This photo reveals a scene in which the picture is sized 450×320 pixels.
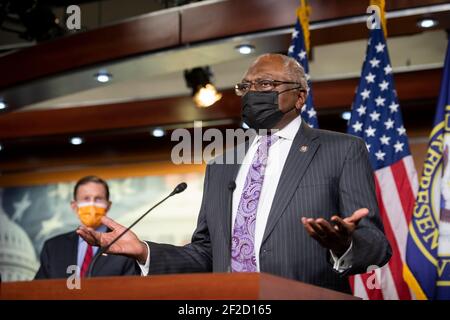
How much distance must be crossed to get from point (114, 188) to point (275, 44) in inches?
115

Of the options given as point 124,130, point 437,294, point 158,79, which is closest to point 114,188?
point 124,130

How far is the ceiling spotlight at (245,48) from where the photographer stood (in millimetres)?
5223

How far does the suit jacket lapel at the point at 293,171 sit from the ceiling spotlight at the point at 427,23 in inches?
76.1

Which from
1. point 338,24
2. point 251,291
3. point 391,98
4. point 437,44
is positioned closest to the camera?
point 251,291

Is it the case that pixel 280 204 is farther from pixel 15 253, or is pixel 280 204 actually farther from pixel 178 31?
pixel 15 253

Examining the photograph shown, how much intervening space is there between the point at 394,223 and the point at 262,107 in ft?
5.15

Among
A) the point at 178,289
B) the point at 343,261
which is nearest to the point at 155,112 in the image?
the point at 343,261

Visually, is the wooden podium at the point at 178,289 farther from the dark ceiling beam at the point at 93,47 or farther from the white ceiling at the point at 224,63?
the dark ceiling beam at the point at 93,47

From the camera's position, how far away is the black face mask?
3.01 metres

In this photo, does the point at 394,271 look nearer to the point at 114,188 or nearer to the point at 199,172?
the point at 199,172

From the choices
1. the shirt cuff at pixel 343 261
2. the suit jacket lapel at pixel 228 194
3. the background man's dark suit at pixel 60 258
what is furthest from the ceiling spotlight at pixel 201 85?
the shirt cuff at pixel 343 261

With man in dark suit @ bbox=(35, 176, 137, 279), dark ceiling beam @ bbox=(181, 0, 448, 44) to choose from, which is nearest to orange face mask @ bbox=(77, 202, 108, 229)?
man in dark suit @ bbox=(35, 176, 137, 279)
